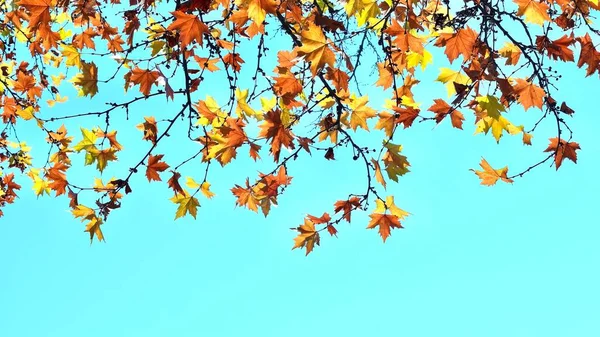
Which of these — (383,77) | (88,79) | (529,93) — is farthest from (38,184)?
(529,93)

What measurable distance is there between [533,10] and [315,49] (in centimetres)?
101

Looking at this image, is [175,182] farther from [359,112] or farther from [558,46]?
[558,46]

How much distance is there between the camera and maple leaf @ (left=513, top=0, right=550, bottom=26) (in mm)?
2508

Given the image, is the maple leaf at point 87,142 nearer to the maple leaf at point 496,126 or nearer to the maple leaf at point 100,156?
the maple leaf at point 100,156

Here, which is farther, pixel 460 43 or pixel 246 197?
pixel 246 197

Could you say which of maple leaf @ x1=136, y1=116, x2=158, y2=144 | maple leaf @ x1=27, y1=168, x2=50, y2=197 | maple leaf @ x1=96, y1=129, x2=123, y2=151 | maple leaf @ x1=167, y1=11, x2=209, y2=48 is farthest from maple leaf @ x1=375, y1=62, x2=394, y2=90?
maple leaf @ x1=27, y1=168, x2=50, y2=197

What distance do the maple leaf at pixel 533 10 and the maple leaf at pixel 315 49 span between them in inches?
35.3

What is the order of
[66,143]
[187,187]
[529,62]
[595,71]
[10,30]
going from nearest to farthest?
[529,62] → [595,71] → [187,187] → [66,143] → [10,30]

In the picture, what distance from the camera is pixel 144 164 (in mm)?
3117

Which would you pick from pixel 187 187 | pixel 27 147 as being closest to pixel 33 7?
pixel 187 187

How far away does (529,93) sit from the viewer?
8.47 ft

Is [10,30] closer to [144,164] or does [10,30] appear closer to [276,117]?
[144,164]

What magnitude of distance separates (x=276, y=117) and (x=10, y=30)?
3.71 metres

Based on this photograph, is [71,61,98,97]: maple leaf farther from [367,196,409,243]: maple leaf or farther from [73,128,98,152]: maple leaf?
[367,196,409,243]: maple leaf
